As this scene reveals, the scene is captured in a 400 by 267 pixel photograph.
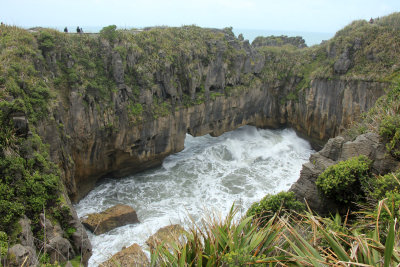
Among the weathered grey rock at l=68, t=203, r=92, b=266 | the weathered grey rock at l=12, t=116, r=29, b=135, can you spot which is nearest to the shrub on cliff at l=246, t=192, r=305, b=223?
the weathered grey rock at l=68, t=203, r=92, b=266

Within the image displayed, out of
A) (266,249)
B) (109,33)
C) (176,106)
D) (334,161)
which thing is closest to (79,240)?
(266,249)

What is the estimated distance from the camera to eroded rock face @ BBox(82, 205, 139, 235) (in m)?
14.6

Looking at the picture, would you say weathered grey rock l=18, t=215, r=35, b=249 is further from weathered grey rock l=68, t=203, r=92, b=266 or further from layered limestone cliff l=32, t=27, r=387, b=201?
layered limestone cliff l=32, t=27, r=387, b=201

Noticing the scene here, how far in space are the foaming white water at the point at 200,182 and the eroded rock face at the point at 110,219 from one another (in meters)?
0.31

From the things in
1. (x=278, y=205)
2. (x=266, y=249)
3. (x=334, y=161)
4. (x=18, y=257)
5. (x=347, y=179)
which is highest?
(x=266, y=249)

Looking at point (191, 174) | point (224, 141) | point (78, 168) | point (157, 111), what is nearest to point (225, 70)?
Answer: point (224, 141)

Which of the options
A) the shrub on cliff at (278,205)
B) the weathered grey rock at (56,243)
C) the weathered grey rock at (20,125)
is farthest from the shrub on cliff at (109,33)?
the shrub on cliff at (278,205)

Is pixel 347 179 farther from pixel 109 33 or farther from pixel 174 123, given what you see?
pixel 109 33

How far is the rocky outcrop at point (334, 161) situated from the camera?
9473mm

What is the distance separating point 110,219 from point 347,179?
1156 cm

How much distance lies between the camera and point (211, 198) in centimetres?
1839

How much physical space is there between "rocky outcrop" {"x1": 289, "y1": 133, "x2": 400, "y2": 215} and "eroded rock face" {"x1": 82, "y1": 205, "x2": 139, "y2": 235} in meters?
8.88

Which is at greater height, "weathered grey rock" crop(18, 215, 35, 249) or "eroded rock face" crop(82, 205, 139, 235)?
"weathered grey rock" crop(18, 215, 35, 249)

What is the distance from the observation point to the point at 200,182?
20.4 m
